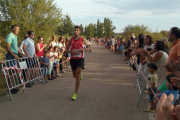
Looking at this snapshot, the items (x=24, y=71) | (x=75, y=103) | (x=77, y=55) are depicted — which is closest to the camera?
(x=75, y=103)

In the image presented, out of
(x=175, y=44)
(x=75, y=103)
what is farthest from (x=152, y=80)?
(x=75, y=103)

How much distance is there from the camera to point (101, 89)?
6992mm

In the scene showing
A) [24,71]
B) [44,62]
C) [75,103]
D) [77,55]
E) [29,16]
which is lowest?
[75,103]

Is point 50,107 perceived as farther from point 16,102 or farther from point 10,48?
point 10,48

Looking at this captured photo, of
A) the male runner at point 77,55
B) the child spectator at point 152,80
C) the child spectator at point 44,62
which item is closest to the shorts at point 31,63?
the child spectator at point 44,62

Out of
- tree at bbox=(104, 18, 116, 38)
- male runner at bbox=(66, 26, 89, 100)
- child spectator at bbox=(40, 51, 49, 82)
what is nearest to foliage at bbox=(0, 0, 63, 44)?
child spectator at bbox=(40, 51, 49, 82)

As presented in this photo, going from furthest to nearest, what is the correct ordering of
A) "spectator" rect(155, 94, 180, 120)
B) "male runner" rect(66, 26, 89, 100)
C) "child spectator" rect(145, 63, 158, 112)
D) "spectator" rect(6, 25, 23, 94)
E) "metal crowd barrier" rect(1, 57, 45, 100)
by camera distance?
"metal crowd barrier" rect(1, 57, 45, 100), "spectator" rect(6, 25, 23, 94), "male runner" rect(66, 26, 89, 100), "child spectator" rect(145, 63, 158, 112), "spectator" rect(155, 94, 180, 120)

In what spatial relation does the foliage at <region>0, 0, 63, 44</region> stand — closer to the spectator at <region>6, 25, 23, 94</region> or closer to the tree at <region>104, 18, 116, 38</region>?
the spectator at <region>6, 25, 23, 94</region>

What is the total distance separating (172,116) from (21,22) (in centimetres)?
1426

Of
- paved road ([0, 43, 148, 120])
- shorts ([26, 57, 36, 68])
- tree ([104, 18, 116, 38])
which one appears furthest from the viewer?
tree ([104, 18, 116, 38])

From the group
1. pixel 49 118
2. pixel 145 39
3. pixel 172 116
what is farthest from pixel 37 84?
pixel 172 116

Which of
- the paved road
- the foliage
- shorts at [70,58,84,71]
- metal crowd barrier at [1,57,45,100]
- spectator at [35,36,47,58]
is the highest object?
the foliage

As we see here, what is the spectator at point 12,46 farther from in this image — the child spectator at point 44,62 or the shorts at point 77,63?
the shorts at point 77,63

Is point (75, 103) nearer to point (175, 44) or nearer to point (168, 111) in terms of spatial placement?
point (175, 44)
